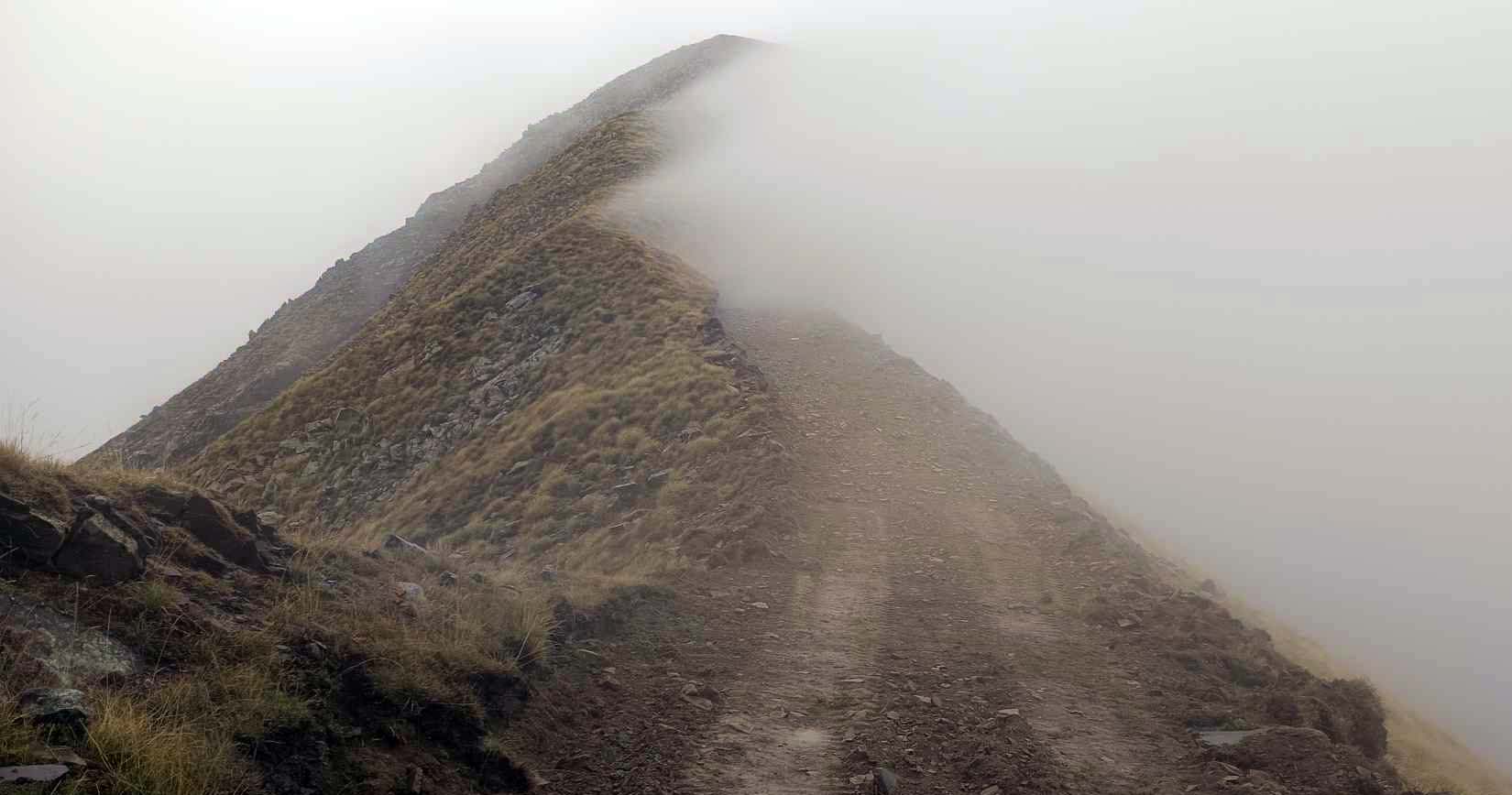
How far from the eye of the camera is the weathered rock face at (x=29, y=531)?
668 centimetres

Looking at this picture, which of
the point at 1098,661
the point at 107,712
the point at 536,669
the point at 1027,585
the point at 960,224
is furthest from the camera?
the point at 960,224

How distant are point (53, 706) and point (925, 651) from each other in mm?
9106

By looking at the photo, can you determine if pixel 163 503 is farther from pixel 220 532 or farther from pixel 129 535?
pixel 129 535

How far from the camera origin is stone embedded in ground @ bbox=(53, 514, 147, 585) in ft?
22.5

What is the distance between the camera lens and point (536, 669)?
930cm

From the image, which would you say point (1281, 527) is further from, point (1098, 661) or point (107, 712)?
point (107, 712)

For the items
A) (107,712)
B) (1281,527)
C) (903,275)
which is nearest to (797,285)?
(903,275)

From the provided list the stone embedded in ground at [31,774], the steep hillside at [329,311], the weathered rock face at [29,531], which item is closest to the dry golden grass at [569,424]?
the weathered rock face at [29,531]

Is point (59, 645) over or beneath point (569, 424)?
over

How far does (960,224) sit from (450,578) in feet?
294

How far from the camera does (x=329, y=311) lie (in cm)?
5072

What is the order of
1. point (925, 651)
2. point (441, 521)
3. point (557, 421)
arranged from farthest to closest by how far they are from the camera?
point (557, 421) → point (441, 521) → point (925, 651)

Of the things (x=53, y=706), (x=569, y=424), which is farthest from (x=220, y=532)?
(x=569, y=424)

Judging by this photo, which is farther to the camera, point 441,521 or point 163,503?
point 441,521
